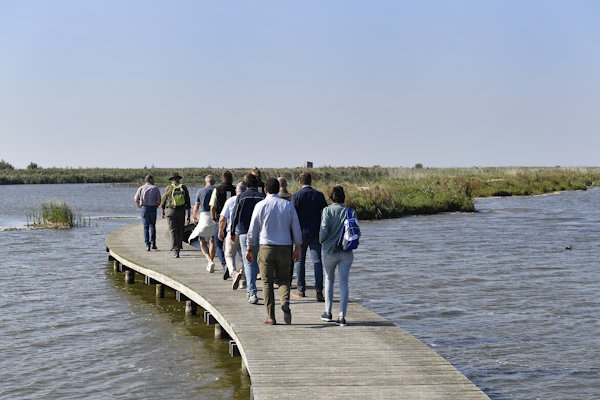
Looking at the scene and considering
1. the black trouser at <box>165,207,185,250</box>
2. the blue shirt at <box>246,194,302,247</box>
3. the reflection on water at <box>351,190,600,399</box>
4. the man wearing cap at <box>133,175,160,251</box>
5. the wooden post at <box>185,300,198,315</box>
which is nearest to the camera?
the blue shirt at <box>246,194,302,247</box>

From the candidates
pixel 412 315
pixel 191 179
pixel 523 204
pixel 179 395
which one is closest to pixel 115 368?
pixel 179 395

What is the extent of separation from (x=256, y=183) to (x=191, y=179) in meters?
94.4

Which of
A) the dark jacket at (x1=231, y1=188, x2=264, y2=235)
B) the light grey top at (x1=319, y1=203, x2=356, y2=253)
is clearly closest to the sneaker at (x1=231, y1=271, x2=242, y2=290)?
the dark jacket at (x1=231, y1=188, x2=264, y2=235)

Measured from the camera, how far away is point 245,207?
12.0 m

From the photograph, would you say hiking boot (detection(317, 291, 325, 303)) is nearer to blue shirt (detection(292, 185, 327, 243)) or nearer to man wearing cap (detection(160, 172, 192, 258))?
blue shirt (detection(292, 185, 327, 243))

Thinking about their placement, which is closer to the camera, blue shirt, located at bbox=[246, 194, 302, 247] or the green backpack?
blue shirt, located at bbox=[246, 194, 302, 247]

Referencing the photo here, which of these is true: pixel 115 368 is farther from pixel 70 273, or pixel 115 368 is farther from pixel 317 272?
pixel 70 273

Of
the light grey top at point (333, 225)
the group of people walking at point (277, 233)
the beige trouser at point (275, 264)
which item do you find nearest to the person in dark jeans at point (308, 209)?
the group of people walking at point (277, 233)

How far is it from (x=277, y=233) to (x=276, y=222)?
14 centimetres

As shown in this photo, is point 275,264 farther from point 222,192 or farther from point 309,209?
point 222,192

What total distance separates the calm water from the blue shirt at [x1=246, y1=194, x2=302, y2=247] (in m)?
1.77

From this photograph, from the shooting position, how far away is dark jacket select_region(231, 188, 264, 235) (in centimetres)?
Answer: 1195

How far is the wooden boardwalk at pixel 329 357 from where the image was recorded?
805 cm

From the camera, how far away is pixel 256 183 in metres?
12.0
